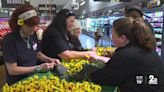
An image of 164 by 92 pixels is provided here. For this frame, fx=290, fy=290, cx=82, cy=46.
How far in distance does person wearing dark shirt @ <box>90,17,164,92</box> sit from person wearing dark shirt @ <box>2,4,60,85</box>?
0.79m

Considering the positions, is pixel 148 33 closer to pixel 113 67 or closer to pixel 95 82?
pixel 113 67

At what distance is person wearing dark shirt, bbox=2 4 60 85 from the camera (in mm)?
2977

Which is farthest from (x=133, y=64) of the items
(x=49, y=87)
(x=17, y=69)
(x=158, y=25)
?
(x=158, y=25)

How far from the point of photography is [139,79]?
7.93ft

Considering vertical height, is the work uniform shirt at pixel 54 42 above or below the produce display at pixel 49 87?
above

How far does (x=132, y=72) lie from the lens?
2.42m

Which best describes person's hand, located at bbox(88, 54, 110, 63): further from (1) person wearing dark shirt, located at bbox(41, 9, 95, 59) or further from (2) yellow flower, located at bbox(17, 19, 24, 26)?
(2) yellow flower, located at bbox(17, 19, 24, 26)

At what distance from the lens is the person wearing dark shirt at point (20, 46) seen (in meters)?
2.98

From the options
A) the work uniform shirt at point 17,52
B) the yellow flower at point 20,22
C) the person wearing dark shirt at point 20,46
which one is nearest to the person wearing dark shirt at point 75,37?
the work uniform shirt at point 17,52

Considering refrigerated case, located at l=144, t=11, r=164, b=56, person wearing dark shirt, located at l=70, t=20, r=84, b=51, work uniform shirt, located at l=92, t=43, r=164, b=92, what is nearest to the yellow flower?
work uniform shirt, located at l=92, t=43, r=164, b=92

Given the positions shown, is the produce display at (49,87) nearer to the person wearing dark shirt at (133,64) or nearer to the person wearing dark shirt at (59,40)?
the person wearing dark shirt at (133,64)

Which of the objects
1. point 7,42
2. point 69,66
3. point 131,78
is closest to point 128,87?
point 131,78

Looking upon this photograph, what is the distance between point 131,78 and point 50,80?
680 millimetres

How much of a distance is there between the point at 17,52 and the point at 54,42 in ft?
2.47
